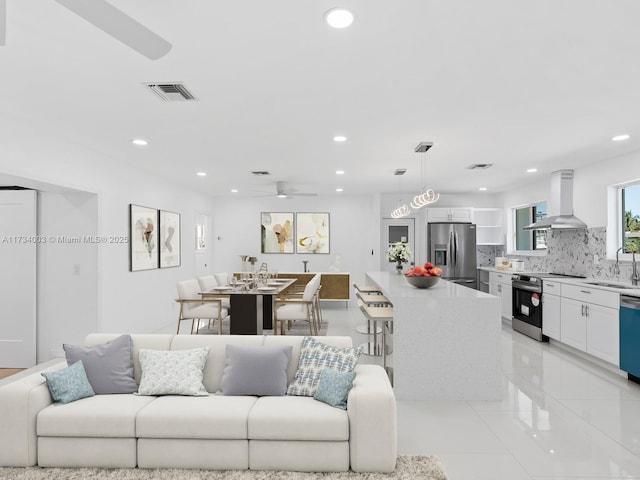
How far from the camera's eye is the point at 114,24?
1452 millimetres

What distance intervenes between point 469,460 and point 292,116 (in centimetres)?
298

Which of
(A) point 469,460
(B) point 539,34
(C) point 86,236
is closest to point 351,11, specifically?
(B) point 539,34

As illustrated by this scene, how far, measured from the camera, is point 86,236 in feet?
15.9

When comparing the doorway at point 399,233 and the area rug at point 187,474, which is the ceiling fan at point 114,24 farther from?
the doorway at point 399,233

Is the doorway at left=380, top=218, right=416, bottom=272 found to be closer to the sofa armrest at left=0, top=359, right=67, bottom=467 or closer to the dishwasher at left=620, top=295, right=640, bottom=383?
the dishwasher at left=620, top=295, right=640, bottom=383

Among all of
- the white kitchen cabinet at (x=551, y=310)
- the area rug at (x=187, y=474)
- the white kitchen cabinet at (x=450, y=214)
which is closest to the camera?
the area rug at (x=187, y=474)

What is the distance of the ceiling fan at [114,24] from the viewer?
1.36 metres

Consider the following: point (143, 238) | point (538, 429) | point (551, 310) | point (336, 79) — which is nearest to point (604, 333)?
point (551, 310)

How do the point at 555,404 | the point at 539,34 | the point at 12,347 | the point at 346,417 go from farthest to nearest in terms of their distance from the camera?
1. the point at 12,347
2. the point at 555,404
3. the point at 346,417
4. the point at 539,34

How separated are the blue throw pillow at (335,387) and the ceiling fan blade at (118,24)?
204cm

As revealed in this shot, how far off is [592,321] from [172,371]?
4.56m

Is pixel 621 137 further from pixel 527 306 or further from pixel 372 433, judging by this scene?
pixel 372 433

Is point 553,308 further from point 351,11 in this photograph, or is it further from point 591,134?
point 351,11

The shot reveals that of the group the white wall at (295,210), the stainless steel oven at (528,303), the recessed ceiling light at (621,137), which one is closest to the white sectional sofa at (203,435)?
the recessed ceiling light at (621,137)
